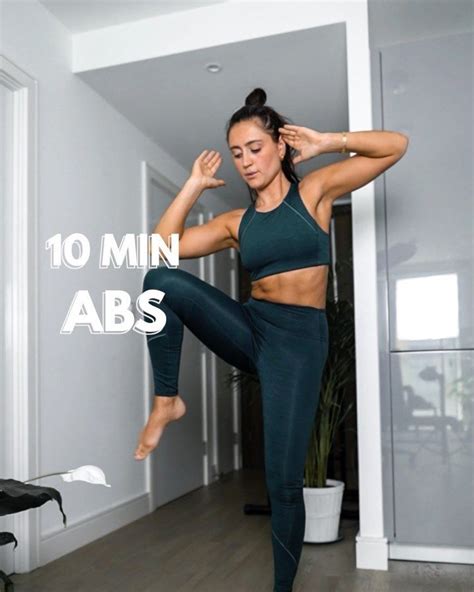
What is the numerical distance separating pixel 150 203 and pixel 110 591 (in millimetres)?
2450

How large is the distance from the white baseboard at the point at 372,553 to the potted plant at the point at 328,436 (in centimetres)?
41

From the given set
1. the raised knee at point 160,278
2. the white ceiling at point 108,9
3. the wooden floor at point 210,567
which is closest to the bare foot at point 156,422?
the raised knee at point 160,278

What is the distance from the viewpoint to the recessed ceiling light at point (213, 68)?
3404mm

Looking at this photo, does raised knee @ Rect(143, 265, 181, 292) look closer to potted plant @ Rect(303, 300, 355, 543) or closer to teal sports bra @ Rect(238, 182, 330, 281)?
teal sports bra @ Rect(238, 182, 330, 281)

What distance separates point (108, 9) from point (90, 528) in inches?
98.6

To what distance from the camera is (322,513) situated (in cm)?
326

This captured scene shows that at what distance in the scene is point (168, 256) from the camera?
1604 mm

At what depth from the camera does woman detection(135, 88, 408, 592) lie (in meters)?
2.06

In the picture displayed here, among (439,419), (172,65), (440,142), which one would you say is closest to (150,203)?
(172,65)

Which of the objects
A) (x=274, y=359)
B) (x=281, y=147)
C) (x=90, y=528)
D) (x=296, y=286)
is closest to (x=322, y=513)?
(x=90, y=528)

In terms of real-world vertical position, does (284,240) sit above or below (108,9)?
below

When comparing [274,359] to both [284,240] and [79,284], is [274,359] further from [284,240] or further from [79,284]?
[79,284]

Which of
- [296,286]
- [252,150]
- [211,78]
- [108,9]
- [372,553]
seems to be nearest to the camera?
[252,150]

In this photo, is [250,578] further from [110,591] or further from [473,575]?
[473,575]
